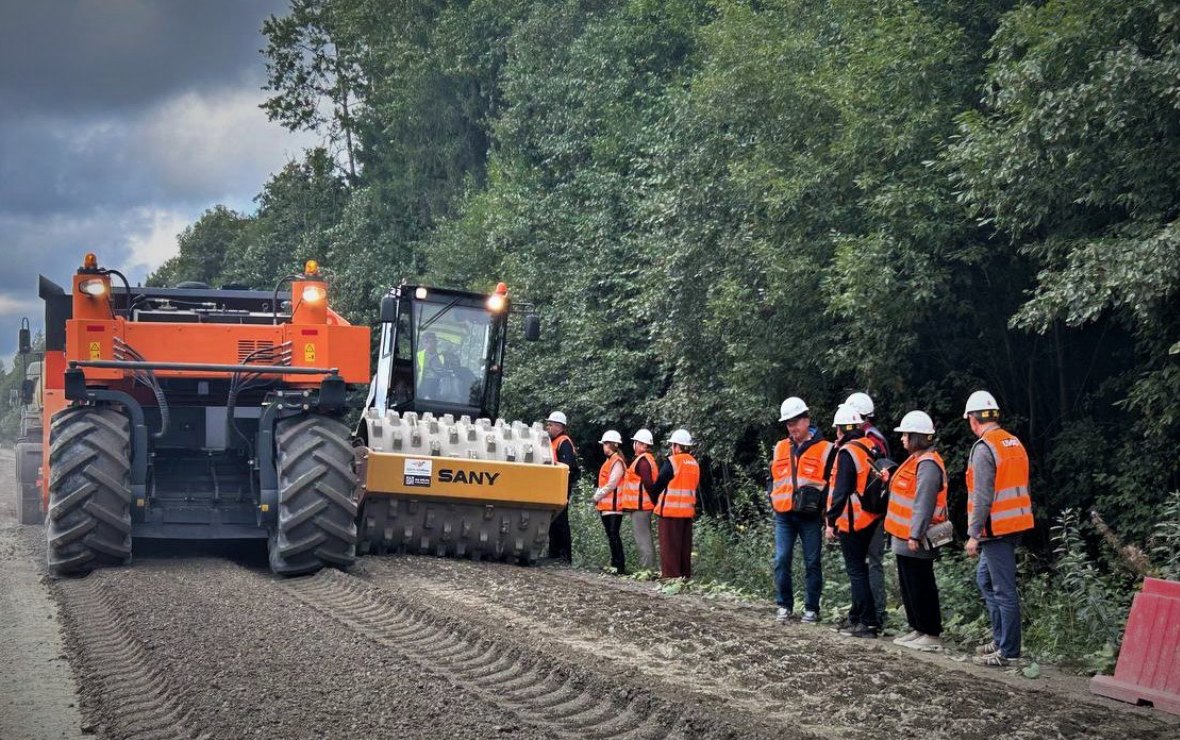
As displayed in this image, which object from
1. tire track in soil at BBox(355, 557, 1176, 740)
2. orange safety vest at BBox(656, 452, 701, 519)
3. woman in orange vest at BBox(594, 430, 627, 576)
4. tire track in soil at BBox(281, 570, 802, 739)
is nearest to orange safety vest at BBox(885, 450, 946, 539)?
tire track in soil at BBox(355, 557, 1176, 740)

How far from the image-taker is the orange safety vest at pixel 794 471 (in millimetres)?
11031

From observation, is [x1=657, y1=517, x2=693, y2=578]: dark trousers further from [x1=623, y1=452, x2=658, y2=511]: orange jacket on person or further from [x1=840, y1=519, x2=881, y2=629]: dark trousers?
[x1=840, y1=519, x2=881, y2=629]: dark trousers

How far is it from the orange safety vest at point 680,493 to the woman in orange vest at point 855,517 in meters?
3.72

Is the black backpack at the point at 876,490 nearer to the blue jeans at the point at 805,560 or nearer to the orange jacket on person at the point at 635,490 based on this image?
the blue jeans at the point at 805,560

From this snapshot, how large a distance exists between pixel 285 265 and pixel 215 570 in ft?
121

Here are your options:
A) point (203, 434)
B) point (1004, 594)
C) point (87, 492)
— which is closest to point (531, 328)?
point (203, 434)

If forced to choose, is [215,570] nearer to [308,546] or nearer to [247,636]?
[308,546]

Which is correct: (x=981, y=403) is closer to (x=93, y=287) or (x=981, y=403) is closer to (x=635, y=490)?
(x=635, y=490)

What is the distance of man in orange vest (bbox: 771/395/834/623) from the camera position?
11016 mm

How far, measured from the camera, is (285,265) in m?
47.9

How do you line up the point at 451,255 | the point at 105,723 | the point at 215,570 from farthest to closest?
the point at 451,255, the point at 215,570, the point at 105,723

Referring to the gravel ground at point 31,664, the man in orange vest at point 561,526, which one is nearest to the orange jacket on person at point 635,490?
the man in orange vest at point 561,526

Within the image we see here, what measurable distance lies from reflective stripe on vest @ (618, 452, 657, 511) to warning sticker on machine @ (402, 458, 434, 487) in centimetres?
266

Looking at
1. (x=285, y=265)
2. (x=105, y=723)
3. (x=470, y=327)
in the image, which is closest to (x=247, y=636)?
(x=105, y=723)
